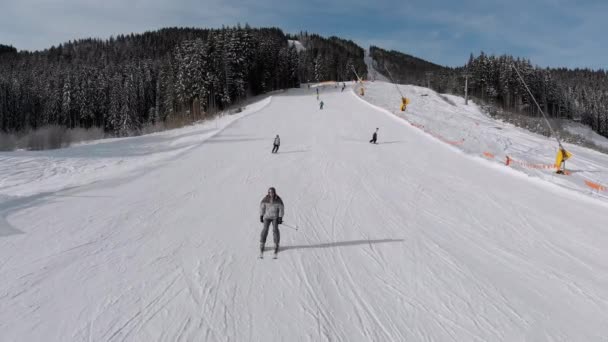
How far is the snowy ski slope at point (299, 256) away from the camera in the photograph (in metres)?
6.34

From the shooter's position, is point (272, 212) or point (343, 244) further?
point (343, 244)

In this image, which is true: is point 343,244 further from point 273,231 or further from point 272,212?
point 272,212

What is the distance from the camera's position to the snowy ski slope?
634 centimetres

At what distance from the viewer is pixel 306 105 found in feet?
160

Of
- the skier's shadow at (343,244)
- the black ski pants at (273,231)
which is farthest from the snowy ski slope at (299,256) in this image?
the black ski pants at (273,231)

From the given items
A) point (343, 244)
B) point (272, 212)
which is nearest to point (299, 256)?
point (272, 212)

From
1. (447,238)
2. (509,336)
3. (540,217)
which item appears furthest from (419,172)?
(509,336)

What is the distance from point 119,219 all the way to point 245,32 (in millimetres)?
62552

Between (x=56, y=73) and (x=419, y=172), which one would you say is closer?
(x=419, y=172)

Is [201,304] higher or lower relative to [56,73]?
lower

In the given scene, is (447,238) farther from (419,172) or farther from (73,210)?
(73,210)

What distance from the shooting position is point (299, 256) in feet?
29.7

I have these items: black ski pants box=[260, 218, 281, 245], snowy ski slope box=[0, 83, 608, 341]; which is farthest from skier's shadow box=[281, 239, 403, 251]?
black ski pants box=[260, 218, 281, 245]

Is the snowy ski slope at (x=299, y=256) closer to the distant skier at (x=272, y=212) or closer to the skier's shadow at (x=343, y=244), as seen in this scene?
the skier's shadow at (x=343, y=244)
